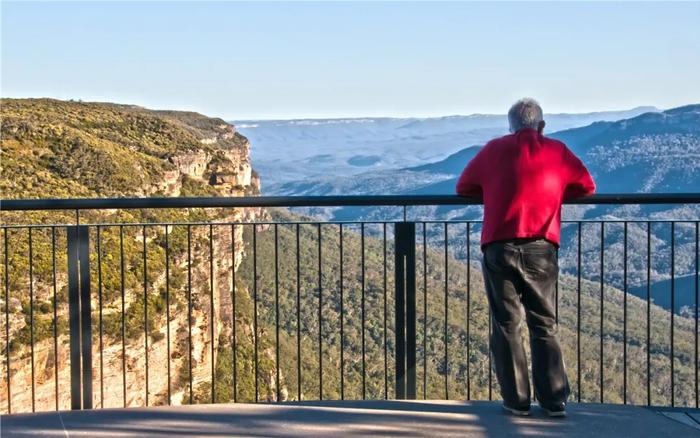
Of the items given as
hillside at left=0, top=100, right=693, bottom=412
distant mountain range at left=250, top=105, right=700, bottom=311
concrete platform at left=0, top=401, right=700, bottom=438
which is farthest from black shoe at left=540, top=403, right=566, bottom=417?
distant mountain range at left=250, top=105, right=700, bottom=311

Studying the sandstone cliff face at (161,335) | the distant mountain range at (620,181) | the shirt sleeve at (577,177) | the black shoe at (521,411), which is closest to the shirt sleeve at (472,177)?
the shirt sleeve at (577,177)

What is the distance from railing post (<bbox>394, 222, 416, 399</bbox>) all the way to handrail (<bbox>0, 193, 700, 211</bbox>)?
24cm

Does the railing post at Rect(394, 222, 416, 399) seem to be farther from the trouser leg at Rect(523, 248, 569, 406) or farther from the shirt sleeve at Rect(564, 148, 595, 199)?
the shirt sleeve at Rect(564, 148, 595, 199)

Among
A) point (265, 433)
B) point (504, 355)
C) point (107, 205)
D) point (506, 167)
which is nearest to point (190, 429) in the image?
point (265, 433)

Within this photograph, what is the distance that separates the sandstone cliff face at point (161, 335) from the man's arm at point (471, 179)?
1.94 m

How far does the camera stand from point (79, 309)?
17.2ft

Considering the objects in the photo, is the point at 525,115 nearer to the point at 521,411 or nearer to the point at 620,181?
the point at 521,411

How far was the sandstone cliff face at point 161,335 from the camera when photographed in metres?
17.3

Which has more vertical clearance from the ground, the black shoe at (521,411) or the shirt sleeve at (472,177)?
the shirt sleeve at (472,177)

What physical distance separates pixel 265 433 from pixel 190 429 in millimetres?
384

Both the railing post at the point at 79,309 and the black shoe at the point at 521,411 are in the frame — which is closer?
the black shoe at the point at 521,411

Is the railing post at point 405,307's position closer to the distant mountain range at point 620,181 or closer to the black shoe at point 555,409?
the black shoe at point 555,409

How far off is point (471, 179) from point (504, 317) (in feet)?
2.22

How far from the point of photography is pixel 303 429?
15.5ft
